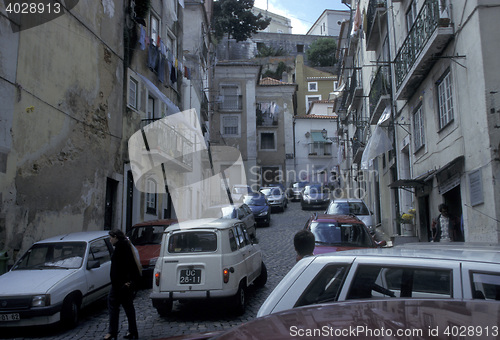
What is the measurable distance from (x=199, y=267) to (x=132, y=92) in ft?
37.5

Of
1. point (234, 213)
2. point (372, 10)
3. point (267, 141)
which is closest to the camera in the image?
point (234, 213)

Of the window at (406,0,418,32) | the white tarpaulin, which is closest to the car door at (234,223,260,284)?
the white tarpaulin

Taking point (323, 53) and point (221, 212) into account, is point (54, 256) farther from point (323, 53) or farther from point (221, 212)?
point (323, 53)

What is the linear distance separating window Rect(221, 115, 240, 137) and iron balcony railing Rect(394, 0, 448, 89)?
86.7 ft

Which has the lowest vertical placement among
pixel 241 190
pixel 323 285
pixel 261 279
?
pixel 261 279

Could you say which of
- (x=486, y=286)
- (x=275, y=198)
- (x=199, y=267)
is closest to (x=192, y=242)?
(x=199, y=267)

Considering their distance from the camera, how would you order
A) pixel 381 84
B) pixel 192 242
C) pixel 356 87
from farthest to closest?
pixel 356 87
pixel 381 84
pixel 192 242

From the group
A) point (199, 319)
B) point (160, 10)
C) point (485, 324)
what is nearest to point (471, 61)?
point (199, 319)

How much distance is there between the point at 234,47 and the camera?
60.2 metres

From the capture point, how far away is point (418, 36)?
38.6 feet

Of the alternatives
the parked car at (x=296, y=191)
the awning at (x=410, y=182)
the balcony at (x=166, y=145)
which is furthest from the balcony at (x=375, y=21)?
the parked car at (x=296, y=191)

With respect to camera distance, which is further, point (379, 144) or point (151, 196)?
point (151, 196)

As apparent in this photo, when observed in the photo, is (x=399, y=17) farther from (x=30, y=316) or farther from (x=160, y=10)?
(x=30, y=316)

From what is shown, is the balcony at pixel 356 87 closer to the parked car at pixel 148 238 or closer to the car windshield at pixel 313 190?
the car windshield at pixel 313 190
